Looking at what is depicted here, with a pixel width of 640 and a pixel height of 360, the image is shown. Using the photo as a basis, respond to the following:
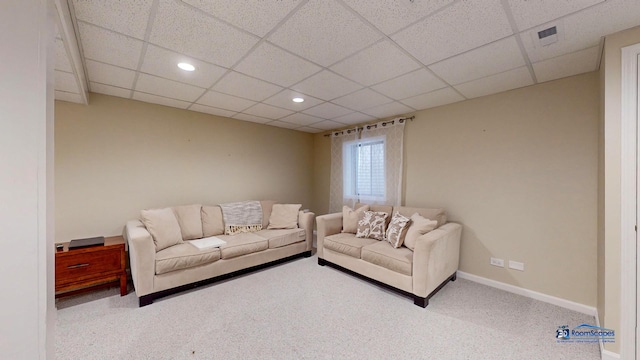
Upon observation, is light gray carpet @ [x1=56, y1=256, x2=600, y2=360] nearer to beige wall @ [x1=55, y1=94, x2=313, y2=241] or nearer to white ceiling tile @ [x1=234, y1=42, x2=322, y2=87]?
beige wall @ [x1=55, y1=94, x2=313, y2=241]

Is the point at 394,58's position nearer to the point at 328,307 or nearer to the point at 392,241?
the point at 392,241

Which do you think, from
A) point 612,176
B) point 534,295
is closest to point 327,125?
point 612,176

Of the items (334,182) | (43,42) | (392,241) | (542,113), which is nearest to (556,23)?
(542,113)

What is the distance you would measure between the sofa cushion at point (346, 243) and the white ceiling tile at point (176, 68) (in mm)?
2498

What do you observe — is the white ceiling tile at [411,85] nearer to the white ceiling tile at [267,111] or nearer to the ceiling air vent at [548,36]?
the ceiling air vent at [548,36]

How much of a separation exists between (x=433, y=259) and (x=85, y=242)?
383 centimetres

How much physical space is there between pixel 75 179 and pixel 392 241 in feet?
12.9

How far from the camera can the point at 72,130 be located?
287cm

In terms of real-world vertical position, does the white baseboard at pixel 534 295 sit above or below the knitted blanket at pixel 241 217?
below

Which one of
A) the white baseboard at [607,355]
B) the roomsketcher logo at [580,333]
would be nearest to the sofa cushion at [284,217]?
the roomsketcher logo at [580,333]

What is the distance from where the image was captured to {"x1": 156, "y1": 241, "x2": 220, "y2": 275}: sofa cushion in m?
2.61

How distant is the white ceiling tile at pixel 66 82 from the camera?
2.19m

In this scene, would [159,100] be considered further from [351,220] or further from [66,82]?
[351,220]

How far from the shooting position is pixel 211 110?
375 cm
